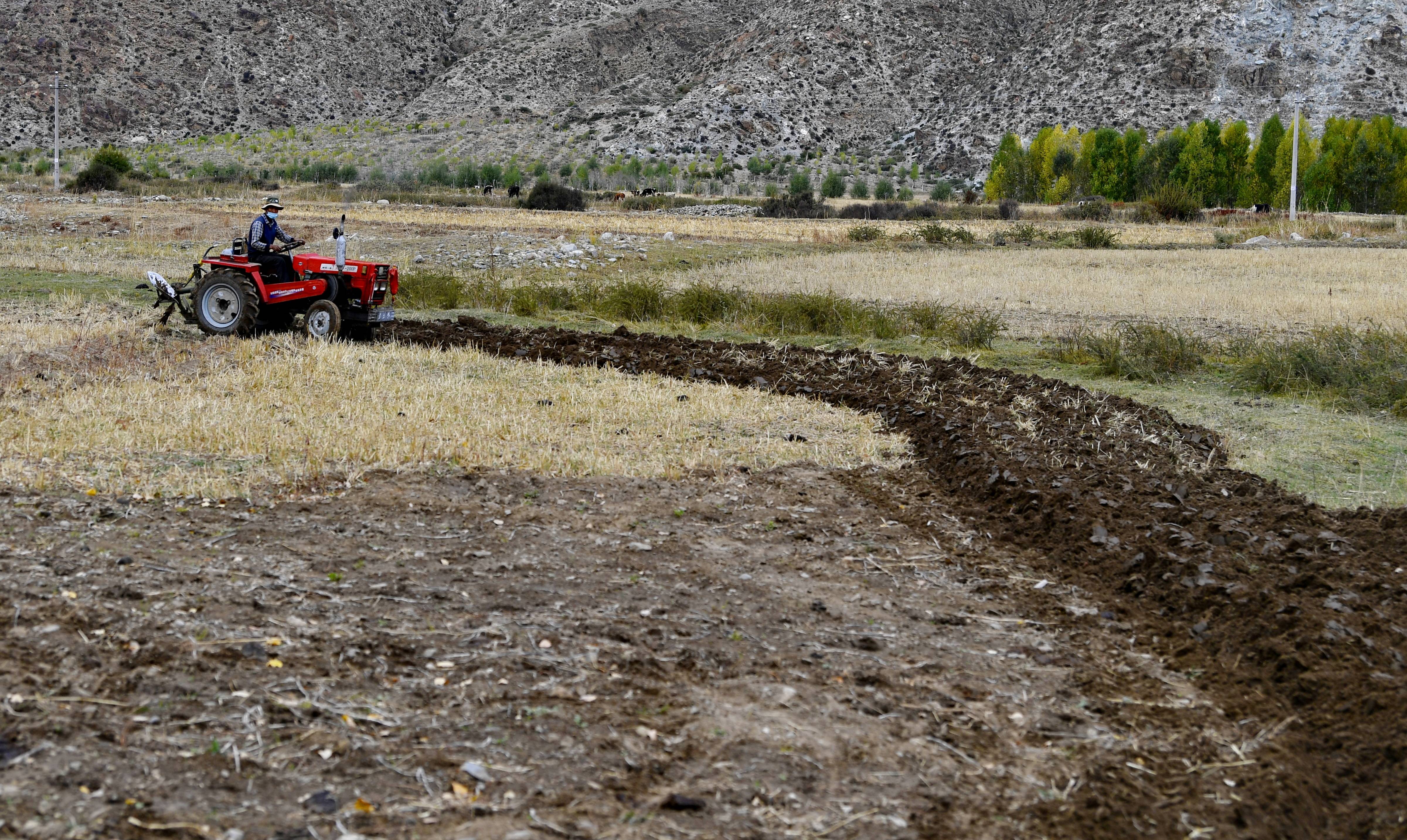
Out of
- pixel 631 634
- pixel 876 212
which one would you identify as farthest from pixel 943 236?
pixel 631 634

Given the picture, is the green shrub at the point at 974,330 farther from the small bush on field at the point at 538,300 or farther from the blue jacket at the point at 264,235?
the blue jacket at the point at 264,235

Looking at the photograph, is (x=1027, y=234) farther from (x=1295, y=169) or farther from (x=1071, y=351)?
(x=1071, y=351)

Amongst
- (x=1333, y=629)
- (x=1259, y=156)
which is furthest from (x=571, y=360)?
(x=1259, y=156)

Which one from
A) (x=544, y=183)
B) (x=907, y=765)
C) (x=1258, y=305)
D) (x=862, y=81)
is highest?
(x=862, y=81)

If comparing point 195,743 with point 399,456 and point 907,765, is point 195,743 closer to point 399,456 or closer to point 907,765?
point 907,765

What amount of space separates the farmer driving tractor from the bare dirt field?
7.65m

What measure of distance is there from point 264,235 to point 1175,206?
53.5m

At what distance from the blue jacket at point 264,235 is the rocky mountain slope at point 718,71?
74495mm

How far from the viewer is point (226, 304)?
16.2m

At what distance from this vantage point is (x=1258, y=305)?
23484 mm

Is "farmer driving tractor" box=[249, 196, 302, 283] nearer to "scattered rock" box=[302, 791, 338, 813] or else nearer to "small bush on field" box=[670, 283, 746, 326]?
"small bush on field" box=[670, 283, 746, 326]

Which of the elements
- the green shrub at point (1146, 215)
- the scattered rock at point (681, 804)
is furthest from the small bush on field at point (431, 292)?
the green shrub at point (1146, 215)

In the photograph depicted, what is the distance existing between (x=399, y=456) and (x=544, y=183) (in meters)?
49.1

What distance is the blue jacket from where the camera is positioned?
617 inches
